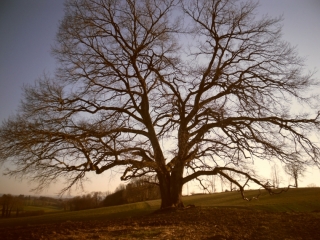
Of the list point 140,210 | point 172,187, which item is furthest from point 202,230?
point 140,210

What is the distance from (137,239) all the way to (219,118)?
7.23 metres

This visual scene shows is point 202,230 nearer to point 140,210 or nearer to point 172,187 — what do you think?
point 172,187

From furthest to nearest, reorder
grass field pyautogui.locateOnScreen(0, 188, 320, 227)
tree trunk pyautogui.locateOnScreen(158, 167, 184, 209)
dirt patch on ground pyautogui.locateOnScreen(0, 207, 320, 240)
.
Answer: grass field pyautogui.locateOnScreen(0, 188, 320, 227) < tree trunk pyautogui.locateOnScreen(158, 167, 184, 209) < dirt patch on ground pyautogui.locateOnScreen(0, 207, 320, 240)

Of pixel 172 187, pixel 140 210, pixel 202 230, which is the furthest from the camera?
pixel 140 210

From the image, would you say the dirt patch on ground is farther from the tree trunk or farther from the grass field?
the grass field

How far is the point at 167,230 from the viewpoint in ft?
27.7

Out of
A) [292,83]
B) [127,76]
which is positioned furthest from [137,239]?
[292,83]

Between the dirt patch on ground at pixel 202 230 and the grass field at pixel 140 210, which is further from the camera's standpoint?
the grass field at pixel 140 210

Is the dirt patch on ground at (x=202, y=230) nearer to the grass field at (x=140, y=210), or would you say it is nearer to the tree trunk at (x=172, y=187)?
the tree trunk at (x=172, y=187)

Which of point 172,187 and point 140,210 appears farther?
point 140,210

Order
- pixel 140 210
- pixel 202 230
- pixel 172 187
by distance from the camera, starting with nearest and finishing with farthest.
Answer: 1. pixel 202 230
2. pixel 172 187
3. pixel 140 210

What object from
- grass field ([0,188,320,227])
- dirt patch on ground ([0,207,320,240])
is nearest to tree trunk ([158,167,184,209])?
dirt patch on ground ([0,207,320,240])

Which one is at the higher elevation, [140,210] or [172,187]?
[172,187]

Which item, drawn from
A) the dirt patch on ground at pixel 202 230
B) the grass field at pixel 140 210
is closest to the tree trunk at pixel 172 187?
the dirt patch on ground at pixel 202 230
